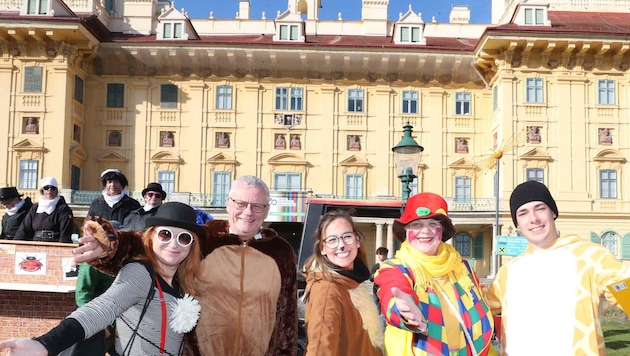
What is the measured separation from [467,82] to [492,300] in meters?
29.1

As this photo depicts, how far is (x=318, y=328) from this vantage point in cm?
A: 333

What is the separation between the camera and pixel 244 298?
358 cm

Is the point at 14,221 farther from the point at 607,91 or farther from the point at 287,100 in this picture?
the point at 607,91

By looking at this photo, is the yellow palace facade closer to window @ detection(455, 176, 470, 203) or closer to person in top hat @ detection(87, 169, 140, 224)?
window @ detection(455, 176, 470, 203)

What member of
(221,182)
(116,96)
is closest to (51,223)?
(221,182)

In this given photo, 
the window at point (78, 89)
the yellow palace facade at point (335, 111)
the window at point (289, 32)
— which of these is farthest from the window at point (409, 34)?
the window at point (78, 89)

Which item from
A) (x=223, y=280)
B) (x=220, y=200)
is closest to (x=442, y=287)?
(x=223, y=280)

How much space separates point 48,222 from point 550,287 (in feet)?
26.2

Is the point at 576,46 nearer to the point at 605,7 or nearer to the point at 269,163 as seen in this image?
the point at 605,7

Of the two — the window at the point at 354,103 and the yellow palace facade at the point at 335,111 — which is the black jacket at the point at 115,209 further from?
the window at the point at 354,103

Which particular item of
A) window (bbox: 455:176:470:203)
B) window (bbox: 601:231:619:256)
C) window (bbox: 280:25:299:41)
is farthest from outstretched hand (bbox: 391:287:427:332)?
window (bbox: 280:25:299:41)

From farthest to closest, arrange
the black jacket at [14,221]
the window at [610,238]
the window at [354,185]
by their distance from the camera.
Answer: the window at [354,185], the window at [610,238], the black jacket at [14,221]

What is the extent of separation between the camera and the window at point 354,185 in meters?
30.6

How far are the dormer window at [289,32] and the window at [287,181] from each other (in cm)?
728
